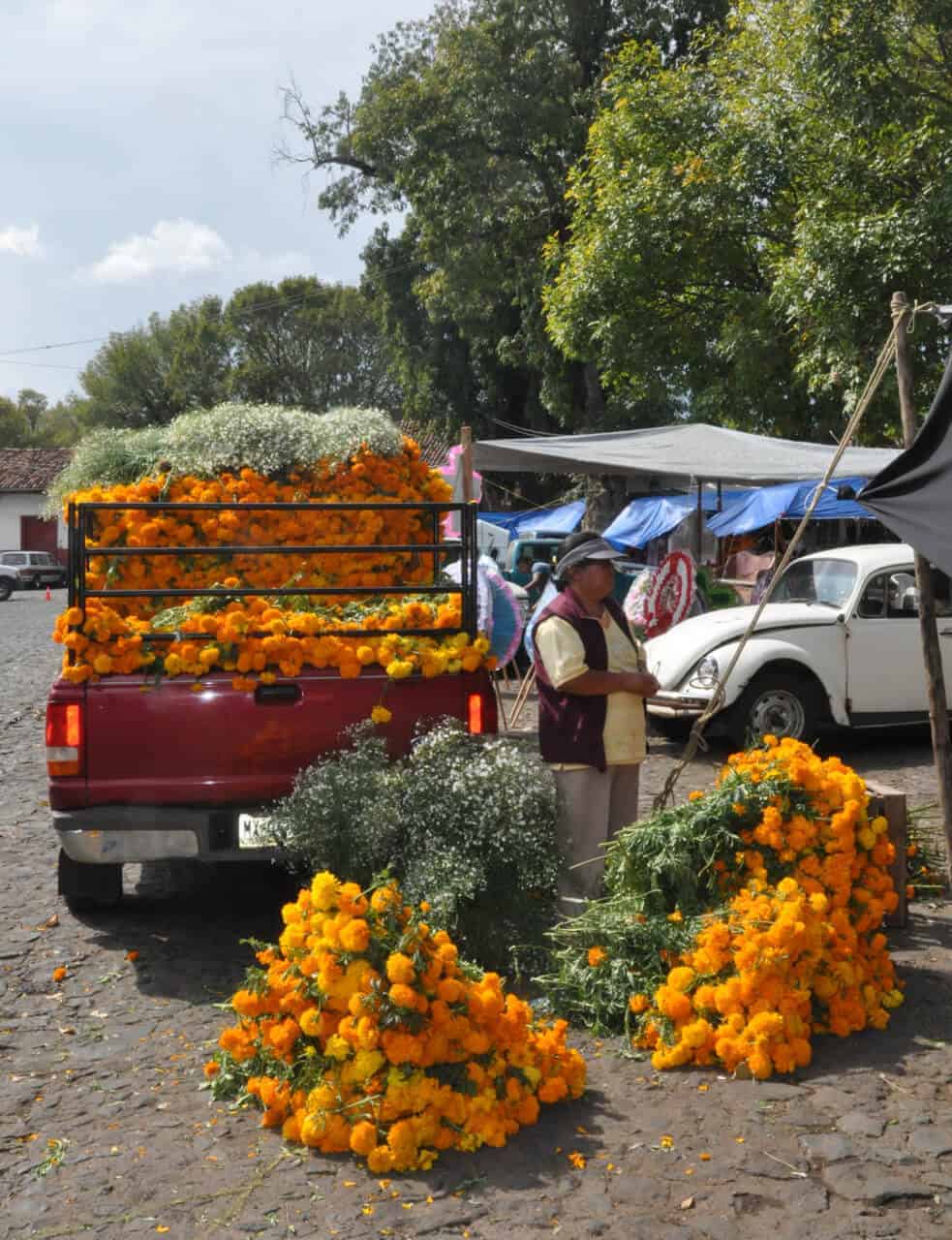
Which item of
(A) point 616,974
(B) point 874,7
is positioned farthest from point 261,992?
(B) point 874,7

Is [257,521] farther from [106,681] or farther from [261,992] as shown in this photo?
[261,992]

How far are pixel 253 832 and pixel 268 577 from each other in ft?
6.23

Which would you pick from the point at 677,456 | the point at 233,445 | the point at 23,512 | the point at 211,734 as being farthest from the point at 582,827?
the point at 23,512

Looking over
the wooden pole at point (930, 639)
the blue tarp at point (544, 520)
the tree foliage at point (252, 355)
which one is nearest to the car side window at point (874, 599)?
the wooden pole at point (930, 639)

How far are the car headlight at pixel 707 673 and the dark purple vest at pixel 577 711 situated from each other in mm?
4442

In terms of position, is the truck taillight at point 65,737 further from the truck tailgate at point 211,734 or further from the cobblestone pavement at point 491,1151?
the cobblestone pavement at point 491,1151

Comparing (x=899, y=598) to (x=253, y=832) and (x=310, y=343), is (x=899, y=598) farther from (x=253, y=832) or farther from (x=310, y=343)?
(x=310, y=343)

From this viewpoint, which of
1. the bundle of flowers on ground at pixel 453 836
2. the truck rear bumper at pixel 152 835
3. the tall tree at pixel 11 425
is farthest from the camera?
the tall tree at pixel 11 425

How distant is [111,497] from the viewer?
696 cm

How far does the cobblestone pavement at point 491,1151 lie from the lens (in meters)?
3.49

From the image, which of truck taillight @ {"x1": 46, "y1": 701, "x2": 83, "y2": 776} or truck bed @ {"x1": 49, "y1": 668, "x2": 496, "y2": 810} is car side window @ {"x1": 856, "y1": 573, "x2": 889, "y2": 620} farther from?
truck taillight @ {"x1": 46, "y1": 701, "x2": 83, "y2": 776}

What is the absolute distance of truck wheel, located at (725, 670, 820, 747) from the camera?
10.3 m

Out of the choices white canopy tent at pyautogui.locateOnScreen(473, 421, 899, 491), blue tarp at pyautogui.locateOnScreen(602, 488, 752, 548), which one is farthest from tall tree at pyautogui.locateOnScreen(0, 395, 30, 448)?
white canopy tent at pyautogui.locateOnScreen(473, 421, 899, 491)

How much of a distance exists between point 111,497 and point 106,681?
5.08 ft
